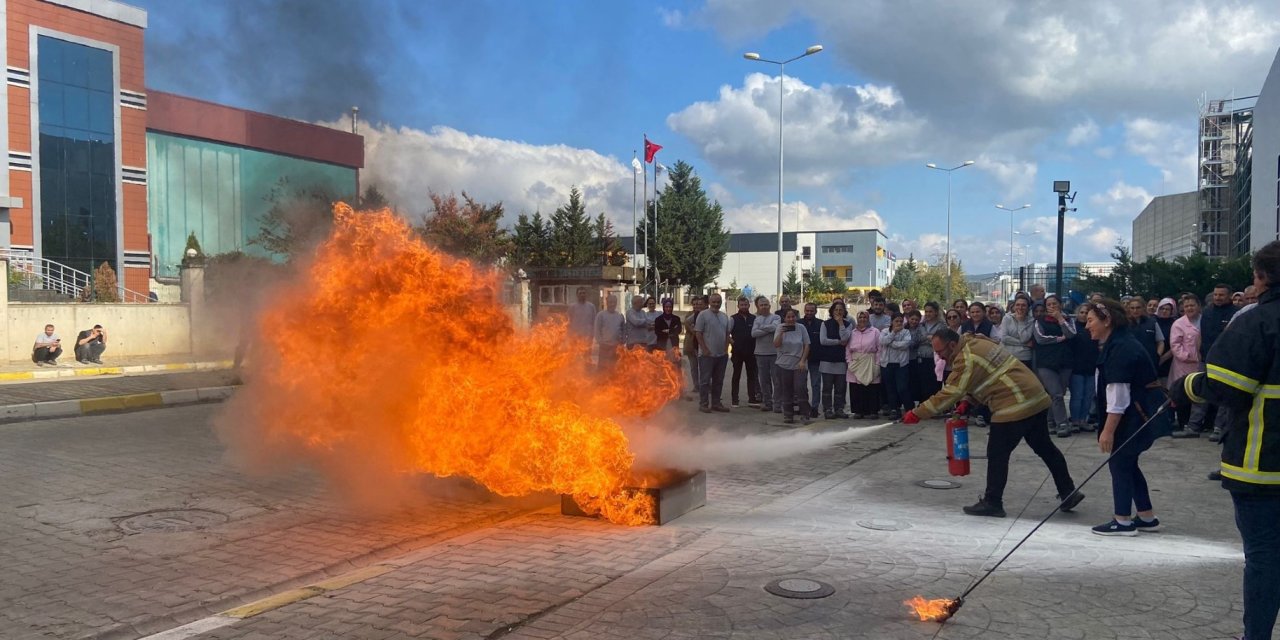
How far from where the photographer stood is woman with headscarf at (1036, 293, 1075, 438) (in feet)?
36.3

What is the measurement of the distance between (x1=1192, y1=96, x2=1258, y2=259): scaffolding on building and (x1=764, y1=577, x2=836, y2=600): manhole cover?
72.7m

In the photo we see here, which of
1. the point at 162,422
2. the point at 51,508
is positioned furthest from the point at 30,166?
the point at 51,508

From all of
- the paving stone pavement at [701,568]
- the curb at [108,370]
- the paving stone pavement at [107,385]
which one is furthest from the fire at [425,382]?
the curb at [108,370]

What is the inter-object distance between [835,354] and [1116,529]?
673cm

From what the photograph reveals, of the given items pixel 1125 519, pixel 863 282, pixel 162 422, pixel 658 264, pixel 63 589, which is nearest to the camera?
pixel 63 589

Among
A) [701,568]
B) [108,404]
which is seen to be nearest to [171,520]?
[701,568]

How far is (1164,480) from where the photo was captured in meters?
8.19

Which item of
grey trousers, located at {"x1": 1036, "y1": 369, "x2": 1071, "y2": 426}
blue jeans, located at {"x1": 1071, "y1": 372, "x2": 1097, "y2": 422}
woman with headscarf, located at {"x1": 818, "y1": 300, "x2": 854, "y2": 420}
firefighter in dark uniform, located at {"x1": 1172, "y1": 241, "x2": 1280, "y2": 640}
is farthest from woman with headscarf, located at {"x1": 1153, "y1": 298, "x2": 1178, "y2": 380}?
firefighter in dark uniform, located at {"x1": 1172, "y1": 241, "x2": 1280, "y2": 640}

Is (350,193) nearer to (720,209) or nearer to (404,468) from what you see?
(404,468)

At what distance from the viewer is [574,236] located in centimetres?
5153

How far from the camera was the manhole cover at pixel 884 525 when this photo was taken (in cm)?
638

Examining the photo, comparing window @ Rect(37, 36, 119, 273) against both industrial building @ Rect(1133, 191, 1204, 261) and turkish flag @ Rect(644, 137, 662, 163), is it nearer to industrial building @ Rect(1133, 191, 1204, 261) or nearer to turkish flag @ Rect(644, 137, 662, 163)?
turkish flag @ Rect(644, 137, 662, 163)

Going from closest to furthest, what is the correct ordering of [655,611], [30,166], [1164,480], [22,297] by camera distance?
[655,611], [1164,480], [22,297], [30,166]

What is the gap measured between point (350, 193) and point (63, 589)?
6.77m
